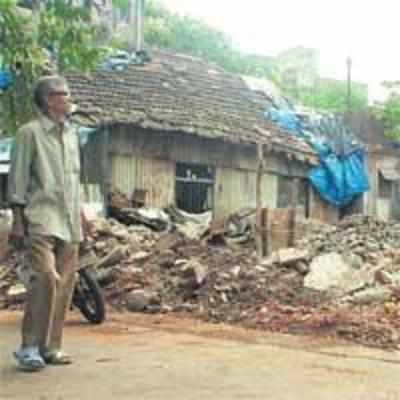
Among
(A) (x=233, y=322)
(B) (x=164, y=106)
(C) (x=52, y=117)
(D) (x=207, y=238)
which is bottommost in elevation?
(A) (x=233, y=322)

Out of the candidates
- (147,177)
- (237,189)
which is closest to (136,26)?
(237,189)

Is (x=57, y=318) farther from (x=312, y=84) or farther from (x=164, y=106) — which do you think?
(x=312, y=84)

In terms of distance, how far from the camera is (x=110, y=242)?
12.5 meters

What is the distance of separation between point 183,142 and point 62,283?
46.4 ft

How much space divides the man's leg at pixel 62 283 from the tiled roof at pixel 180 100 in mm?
11835

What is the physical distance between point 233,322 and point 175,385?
3.83 metres

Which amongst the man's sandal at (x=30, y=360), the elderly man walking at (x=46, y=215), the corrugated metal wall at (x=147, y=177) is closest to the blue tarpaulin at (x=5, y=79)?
the elderly man walking at (x=46, y=215)

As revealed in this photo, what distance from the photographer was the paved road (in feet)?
15.2

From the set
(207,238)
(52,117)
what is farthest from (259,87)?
(52,117)

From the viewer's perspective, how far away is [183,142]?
19.5 meters

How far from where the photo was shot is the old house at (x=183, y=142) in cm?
1788

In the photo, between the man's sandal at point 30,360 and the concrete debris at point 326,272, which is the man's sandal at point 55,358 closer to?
the man's sandal at point 30,360

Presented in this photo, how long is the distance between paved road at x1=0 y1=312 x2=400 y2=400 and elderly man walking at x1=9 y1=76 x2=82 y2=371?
0.68 ft

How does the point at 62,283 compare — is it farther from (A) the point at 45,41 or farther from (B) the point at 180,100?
(B) the point at 180,100
